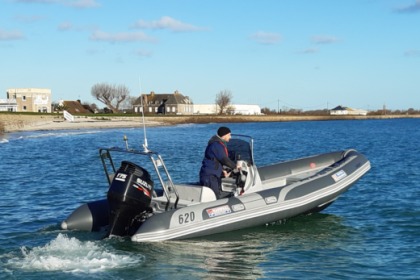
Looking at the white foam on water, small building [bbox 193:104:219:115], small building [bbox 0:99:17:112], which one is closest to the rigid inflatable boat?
the white foam on water

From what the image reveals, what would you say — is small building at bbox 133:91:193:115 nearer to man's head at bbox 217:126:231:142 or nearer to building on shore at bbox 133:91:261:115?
building on shore at bbox 133:91:261:115

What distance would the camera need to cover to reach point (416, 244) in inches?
366

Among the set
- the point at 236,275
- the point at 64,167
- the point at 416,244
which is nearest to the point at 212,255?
the point at 236,275

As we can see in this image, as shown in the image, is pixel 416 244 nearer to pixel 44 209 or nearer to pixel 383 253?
pixel 383 253

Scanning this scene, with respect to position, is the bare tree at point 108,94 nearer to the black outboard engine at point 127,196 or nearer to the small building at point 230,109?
the small building at point 230,109

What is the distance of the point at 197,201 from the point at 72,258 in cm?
244

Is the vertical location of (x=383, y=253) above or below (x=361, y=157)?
below

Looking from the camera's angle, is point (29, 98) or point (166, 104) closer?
point (29, 98)

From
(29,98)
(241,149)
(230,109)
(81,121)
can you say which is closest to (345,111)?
(230,109)

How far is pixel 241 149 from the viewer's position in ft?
34.3

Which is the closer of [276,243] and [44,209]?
[276,243]

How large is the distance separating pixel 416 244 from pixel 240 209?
2927 millimetres

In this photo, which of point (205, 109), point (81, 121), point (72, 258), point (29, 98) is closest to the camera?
point (72, 258)

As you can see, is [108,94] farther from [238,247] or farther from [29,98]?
[238,247]
